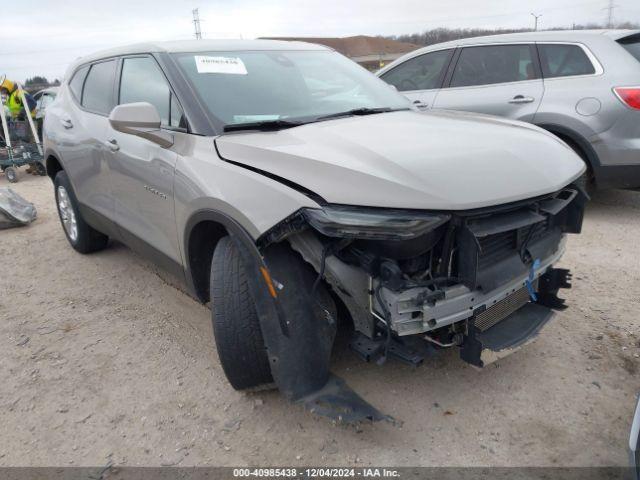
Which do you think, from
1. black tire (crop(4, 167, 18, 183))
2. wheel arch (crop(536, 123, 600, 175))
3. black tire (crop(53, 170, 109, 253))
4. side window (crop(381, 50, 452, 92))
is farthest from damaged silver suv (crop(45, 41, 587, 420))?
black tire (crop(4, 167, 18, 183))

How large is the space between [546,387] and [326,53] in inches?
107

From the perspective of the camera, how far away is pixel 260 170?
2342 mm

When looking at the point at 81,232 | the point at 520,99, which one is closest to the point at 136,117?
the point at 81,232

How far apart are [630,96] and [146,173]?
4243mm

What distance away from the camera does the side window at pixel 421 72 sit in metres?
6.13

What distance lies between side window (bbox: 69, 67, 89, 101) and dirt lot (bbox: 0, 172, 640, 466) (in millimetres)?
1848

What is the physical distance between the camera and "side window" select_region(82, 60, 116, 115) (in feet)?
12.6

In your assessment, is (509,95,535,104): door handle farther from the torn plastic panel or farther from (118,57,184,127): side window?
the torn plastic panel

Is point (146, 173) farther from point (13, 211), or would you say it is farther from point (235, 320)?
point (13, 211)

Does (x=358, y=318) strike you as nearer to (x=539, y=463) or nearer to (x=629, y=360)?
(x=539, y=463)

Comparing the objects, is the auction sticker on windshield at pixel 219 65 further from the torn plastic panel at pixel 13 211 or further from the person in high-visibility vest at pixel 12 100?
the person in high-visibility vest at pixel 12 100

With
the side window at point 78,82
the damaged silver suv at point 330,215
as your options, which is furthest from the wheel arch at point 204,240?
the side window at point 78,82

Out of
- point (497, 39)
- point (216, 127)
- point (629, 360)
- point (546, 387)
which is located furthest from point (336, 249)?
point (497, 39)

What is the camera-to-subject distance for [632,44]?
16.2 ft
